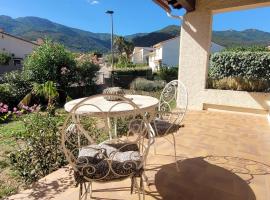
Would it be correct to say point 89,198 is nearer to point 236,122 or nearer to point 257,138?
point 257,138

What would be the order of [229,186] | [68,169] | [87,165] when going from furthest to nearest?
[68,169], [229,186], [87,165]

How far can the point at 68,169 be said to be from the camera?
2.71 m

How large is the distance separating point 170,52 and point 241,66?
2167cm

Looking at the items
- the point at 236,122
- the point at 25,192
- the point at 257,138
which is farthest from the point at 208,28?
the point at 25,192

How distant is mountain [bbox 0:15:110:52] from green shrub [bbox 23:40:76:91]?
5505 centimetres

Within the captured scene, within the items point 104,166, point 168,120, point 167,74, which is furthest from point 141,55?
point 104,166

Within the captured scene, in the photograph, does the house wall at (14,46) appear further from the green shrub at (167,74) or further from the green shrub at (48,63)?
the green shrub at (48,63)

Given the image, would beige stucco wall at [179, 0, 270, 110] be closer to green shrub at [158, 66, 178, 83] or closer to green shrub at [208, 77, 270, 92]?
green shrub at [208, 77, 270, 92]

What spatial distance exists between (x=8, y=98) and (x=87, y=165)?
7.87 metres

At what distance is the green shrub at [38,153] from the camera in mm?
2750

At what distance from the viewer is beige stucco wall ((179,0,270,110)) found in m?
5.82

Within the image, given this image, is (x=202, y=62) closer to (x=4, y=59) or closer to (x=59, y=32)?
(x=4, y=59)

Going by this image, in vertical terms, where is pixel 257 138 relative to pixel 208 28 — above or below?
below

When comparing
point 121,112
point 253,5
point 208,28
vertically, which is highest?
point 253,5
